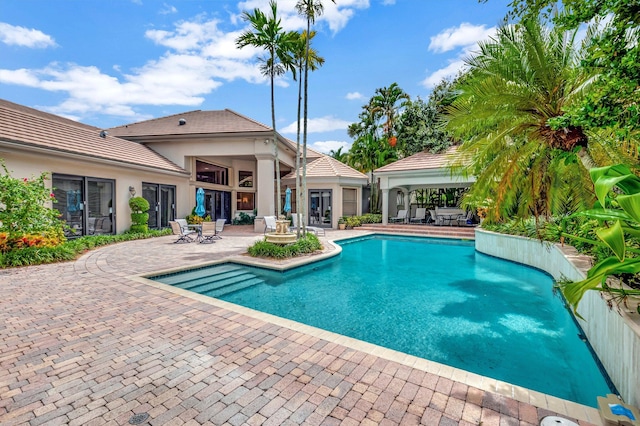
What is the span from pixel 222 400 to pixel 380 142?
25691 mm

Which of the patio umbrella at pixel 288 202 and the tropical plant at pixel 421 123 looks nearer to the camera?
the patio umbrella at pixel 288 202

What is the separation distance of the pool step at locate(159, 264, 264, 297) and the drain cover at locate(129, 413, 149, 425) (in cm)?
482

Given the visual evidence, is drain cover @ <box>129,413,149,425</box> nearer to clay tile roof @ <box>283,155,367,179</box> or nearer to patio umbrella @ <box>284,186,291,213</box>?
patio umbrella @ <box>284,186,291,213</box>

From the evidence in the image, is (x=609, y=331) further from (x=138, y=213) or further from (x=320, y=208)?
(x=320, y=208)

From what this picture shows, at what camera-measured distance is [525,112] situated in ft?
19.3

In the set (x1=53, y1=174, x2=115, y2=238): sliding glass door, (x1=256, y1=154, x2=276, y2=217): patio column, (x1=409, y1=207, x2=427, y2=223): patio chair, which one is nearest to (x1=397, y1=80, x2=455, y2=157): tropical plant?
(x1=409, y1=207, x2=427, y2=223): patio chair

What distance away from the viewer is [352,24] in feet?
44.5

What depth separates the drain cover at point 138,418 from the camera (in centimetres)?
262

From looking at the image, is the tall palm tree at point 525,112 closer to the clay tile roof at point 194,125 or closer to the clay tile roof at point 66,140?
the clay tile roof at point 194,125

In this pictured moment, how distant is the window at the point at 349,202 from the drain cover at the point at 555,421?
64.2 ft

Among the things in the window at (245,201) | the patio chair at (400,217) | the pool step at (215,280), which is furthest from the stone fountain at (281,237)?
the window at (245,201)

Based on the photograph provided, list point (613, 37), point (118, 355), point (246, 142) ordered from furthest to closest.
Answer: point (246, 142) < point (118, 355) < point (613, 37)

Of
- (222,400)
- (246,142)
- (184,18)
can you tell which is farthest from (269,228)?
(222,400)

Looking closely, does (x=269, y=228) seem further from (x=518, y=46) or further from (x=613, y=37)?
(x=613, y=37)
